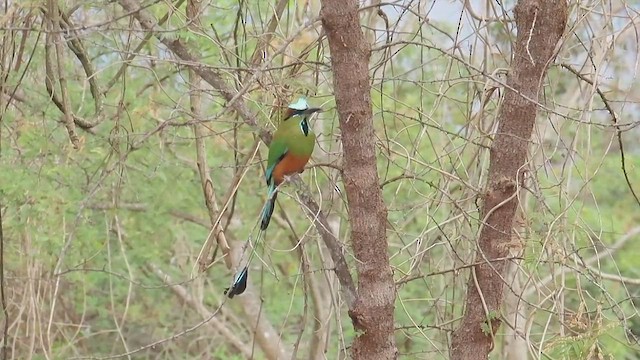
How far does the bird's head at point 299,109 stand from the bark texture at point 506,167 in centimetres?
43

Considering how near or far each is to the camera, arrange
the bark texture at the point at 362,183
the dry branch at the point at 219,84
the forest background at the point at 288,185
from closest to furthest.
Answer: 1. the bark texture at the point at 362,183
2. the dry branch at the point at 219,84
3. the forest background at the point at 288,185

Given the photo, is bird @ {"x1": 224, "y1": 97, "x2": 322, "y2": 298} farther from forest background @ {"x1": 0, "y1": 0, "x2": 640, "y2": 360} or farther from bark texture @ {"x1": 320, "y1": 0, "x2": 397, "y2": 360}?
bark texture @ {"x1": 320, "y1": 0, "x2": 397, "y2": 360}

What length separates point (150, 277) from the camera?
5129mm

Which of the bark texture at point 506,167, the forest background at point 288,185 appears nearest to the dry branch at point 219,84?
the forest background at point 288,185

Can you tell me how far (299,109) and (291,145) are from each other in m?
0.09

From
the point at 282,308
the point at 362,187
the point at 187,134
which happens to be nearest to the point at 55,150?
the point at 187,134

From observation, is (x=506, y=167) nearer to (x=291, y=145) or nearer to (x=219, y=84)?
(x=291, y=145)

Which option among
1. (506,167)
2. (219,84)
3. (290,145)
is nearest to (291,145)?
(290,145)

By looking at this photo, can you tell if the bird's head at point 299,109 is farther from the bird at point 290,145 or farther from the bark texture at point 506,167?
the bark texture at point 506,167

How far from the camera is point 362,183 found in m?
1.85

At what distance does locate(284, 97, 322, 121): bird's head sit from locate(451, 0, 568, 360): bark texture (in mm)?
429

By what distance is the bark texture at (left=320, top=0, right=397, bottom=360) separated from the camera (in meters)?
1.80

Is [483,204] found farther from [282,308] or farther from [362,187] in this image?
[282,308]

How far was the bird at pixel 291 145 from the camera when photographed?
213 cm
